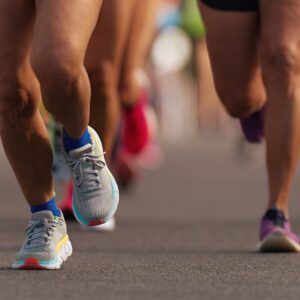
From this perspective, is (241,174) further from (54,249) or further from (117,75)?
(54,249)

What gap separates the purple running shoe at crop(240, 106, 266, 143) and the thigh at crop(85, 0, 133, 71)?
0.83m

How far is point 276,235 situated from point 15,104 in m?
1.56

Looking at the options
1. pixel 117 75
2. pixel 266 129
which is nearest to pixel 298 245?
pixel 266 129

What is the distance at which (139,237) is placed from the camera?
24.3ft

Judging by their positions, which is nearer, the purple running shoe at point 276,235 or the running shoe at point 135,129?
the purple running shoe at point 276,235

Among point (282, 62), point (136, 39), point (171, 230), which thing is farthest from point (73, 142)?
point (136, 39)

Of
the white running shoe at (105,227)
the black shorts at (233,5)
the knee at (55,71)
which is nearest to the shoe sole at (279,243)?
the black shorts at (233,5)

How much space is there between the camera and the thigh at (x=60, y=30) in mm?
5047

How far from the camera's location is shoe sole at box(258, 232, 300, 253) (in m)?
6.25

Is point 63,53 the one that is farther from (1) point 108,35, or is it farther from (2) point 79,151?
(1) point 108,35

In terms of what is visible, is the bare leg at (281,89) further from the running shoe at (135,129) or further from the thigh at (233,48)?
the running shoe at (135,129)

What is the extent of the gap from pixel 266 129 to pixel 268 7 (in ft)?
1.94

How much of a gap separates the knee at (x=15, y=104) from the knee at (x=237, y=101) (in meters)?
1.64

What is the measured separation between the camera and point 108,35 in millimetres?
7469
